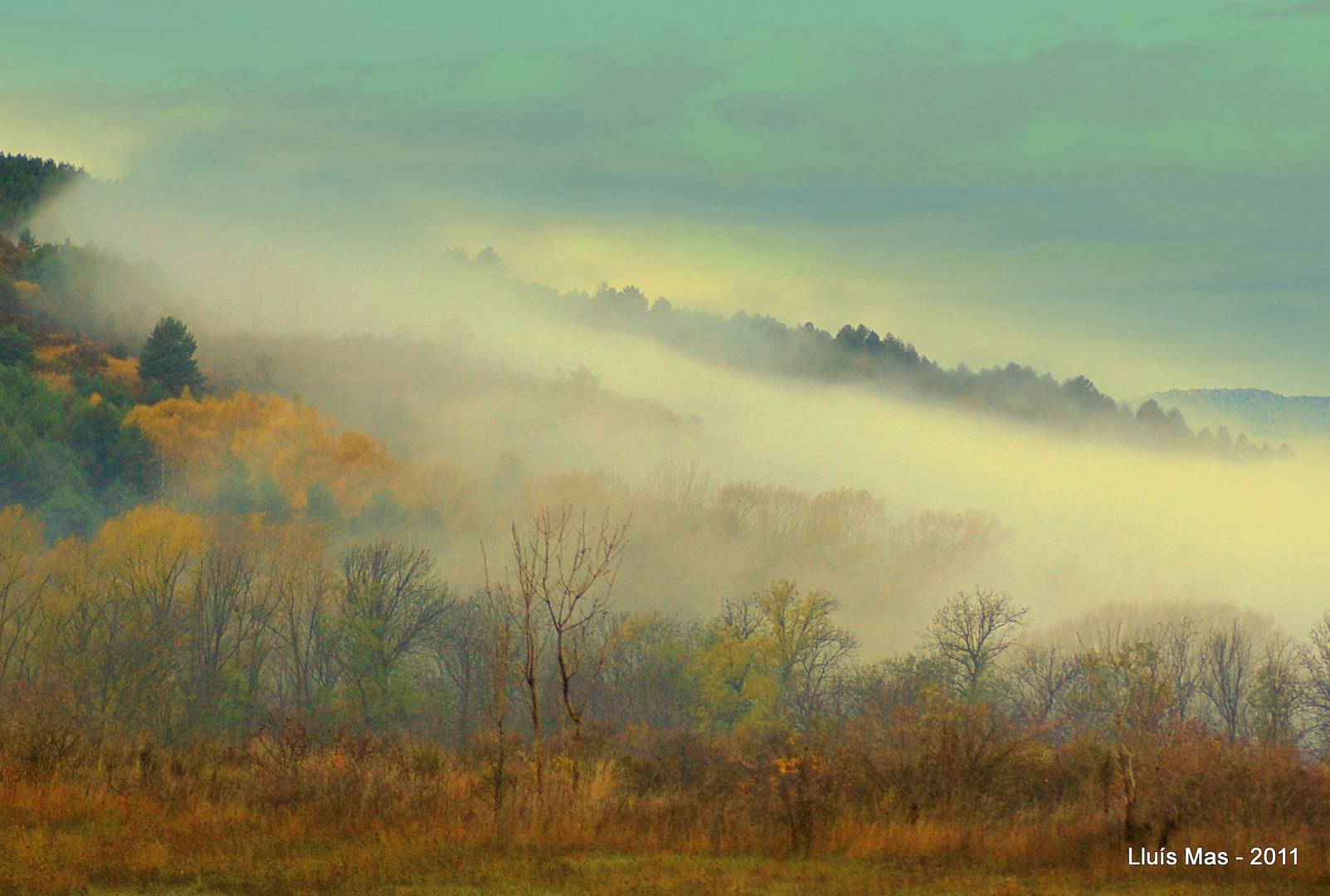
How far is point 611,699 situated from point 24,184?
13153 cm

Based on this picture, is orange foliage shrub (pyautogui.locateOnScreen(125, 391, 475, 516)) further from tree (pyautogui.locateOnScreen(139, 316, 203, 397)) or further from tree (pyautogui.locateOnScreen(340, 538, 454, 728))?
tree (pyautogui.locateOnScreen(340, 538, 454, 728))

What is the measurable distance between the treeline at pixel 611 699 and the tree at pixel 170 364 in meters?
36.3

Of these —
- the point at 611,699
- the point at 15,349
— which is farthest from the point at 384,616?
the point at 15,349

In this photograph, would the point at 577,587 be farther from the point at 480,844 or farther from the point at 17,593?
the point at 480,844

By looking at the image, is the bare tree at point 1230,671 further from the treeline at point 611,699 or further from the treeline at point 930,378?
the treeline at point 930,378

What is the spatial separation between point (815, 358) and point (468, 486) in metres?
70.1

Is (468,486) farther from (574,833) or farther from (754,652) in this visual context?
(574,833)

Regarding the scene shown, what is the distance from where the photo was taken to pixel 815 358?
A: 161 meters

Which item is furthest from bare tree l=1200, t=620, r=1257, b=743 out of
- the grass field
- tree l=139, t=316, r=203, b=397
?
tree l=139, t=316, r=203, b=397

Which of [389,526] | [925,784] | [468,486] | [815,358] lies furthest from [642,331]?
[925,784]

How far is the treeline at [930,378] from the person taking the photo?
157875 mm

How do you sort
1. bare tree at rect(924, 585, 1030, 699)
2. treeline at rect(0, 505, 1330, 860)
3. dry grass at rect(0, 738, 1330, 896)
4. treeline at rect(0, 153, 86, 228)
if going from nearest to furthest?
dry grass at rect(0, 738, 1330, 896) → treeline at rect(0, 505, 1330, 860) → bare tree at rect(924, 585, 1030, 699) → treeline at rect(0, 153, 86, 228)

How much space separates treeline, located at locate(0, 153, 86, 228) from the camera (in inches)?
5694

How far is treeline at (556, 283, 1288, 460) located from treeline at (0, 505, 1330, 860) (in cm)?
6808
